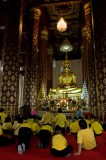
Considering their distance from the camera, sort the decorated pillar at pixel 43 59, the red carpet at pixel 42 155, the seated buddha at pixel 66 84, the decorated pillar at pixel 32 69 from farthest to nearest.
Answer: the seated buddha at pixel 66 84, the decorated pillar at pixel 43 59, the decorated pillar at pixel 32 69, the red carpet at pixel 42 155

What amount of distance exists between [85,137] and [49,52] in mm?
13733

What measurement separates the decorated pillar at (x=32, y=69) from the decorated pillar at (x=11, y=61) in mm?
2677

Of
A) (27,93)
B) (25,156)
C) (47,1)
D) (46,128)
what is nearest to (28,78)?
(27,93)

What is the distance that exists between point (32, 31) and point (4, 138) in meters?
9.04

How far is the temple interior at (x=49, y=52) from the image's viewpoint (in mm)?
7812

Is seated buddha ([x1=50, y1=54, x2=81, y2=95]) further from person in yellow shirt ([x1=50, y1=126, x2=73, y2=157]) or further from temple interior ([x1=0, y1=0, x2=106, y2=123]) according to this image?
person in yellow shirt ([x1=50, y1=126, x2=73, y2=157])

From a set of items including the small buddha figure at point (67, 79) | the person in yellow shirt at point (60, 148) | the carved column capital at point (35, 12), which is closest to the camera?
the person in yellow shirt at point (60, 148)

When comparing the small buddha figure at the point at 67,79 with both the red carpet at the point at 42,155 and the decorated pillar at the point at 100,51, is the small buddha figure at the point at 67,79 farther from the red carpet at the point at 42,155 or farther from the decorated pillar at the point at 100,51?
the red carpet at the point at 42,155

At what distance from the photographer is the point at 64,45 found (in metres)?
16.0

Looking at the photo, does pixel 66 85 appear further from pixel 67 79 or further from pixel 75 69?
pixel 75 69

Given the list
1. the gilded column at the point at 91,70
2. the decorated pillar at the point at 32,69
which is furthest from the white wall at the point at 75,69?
the gilded column at the point at 91,70

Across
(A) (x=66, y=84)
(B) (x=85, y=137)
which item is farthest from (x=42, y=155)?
(A) (x=66, y=84)

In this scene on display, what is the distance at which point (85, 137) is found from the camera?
3.63 meters

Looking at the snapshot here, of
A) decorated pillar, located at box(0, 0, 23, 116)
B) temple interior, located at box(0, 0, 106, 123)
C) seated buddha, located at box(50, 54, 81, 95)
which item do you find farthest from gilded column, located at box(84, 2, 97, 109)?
seated buddha, located at box(50, 54, 81, 95)
